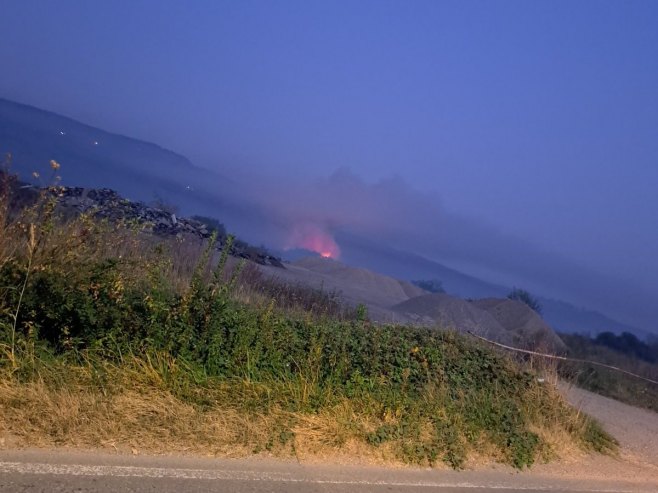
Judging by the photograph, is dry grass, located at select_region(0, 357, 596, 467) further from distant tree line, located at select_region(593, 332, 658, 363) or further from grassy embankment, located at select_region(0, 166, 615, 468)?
distant tree line, located at select_region(593, 332, 658, 363)

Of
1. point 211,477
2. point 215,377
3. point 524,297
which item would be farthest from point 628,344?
point 211,477

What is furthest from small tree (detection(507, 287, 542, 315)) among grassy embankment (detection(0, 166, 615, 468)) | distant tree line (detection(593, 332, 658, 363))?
grassy embankment (detection(0, 166, 615, 468))

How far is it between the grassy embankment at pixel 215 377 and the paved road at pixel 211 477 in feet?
0.81

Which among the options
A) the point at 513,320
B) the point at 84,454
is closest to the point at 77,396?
the point at 84,454

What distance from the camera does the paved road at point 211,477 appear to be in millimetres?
4449

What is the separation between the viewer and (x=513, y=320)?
30781 mm

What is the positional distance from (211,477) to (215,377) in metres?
1.85

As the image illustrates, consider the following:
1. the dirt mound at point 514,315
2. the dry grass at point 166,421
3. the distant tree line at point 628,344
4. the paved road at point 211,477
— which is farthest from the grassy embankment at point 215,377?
the distant tree line at point 628,344

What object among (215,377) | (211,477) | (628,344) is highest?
(628,344)

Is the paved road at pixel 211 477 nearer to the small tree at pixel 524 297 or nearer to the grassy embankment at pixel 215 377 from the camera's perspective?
the grassy embankment at pixel 215 377

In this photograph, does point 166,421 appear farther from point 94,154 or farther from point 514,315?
point 94,154

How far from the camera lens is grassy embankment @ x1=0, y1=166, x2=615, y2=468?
18.3 ft

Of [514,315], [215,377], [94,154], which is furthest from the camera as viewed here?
[94,154]

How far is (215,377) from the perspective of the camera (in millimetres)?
6645
